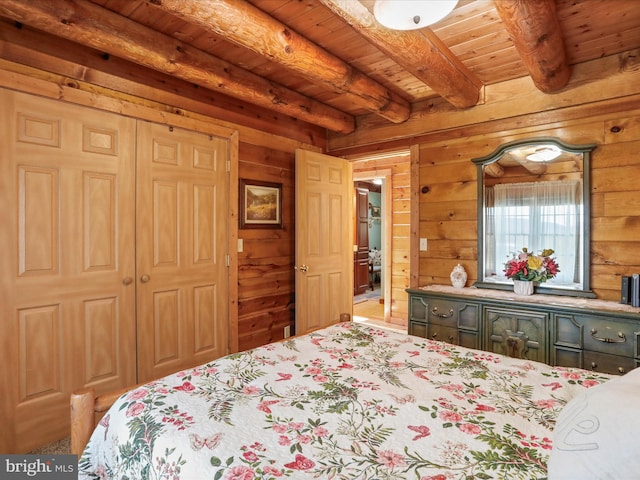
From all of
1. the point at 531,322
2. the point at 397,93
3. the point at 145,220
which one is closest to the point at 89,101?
the point at 145,220

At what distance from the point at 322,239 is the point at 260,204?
0.74 meters

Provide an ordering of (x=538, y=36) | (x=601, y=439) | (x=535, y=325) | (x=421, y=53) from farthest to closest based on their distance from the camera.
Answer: (x=535, y=325) < (x=421, y=53) < (x=538, y=36) < (x=601, y=439)

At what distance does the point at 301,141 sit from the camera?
3.89 m

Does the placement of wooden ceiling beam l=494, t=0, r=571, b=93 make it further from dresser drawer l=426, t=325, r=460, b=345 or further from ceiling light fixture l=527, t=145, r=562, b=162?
dresser drawer l=426, t=325, r=460, b=345

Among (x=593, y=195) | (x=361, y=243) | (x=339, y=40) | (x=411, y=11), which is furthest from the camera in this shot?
(x=361, y=243)

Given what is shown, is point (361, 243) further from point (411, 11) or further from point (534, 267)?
point (411, 11)

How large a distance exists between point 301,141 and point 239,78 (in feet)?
3.87

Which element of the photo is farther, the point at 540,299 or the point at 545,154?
the point at 545,154

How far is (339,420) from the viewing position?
1155mm

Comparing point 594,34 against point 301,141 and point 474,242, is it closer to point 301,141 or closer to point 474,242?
point 474,242

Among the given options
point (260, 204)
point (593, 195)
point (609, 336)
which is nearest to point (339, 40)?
point (260, 204)

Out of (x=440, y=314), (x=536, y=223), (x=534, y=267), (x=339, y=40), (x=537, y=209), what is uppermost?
(x=339, y=40)

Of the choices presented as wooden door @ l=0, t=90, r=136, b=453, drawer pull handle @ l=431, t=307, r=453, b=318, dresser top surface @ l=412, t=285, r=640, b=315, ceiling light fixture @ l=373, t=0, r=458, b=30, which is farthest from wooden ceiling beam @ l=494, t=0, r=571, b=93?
wooden door @ l=0, t=90, r=136, b=453

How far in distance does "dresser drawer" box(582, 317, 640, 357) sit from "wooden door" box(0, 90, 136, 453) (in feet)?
10.0
